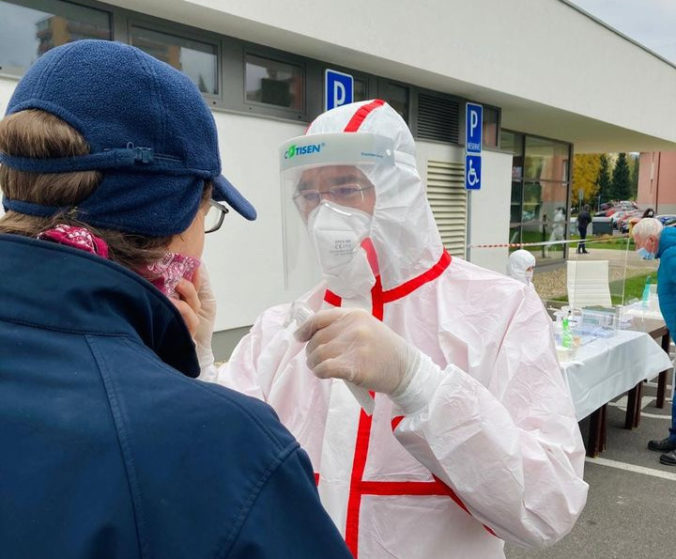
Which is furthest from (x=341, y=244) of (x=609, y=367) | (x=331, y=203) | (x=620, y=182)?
(x=620, y=182)

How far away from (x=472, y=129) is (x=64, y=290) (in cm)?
803

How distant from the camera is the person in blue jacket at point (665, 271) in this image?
4.25 m

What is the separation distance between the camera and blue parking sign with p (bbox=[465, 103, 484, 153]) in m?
7.85

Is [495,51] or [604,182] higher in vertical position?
[604,182]

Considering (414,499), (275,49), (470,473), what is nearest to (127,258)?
(470,473)

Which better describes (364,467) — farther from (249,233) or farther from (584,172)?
(584,172)

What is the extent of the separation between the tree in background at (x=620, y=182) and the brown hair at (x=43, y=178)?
2290 inches

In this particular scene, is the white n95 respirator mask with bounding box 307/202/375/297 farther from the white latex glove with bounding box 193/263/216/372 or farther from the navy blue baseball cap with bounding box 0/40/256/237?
the navy blue baseball cap with bounding box 0/40/256/237

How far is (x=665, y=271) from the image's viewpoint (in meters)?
4.29

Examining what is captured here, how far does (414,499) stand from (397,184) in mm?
785

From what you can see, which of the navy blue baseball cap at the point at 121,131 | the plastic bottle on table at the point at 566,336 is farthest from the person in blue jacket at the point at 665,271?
the navy blue baseball cap at the point at 121,131

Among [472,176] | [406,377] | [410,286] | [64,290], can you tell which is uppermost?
[472,176]

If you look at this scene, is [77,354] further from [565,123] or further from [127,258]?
[565,123]

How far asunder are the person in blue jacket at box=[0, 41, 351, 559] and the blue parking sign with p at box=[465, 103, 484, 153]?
24.2ft
